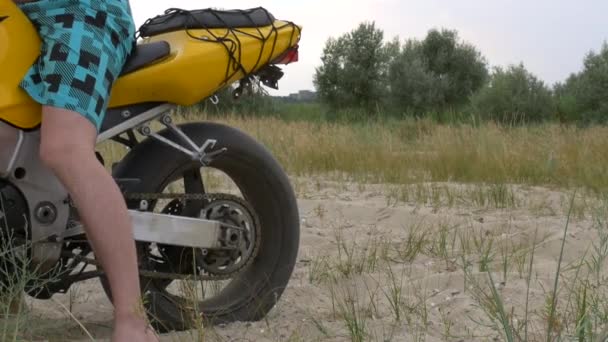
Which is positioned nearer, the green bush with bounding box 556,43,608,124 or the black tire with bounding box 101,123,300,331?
the black tire with bounding box 101,123,300,331

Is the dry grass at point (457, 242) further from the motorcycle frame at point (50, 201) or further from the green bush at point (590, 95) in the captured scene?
the green bush at point (590, 95)

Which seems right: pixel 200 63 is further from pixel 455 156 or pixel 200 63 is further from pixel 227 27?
pixel 455 156

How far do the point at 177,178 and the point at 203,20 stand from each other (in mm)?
529

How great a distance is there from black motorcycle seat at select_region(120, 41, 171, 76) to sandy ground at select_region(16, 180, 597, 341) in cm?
73

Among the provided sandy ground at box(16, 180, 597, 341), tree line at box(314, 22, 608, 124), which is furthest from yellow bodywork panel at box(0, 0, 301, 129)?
tree line at box(314, 22, 608, 124)

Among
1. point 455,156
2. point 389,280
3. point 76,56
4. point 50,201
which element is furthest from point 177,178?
point 455,156

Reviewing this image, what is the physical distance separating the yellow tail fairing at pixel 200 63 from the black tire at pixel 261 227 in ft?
0.63

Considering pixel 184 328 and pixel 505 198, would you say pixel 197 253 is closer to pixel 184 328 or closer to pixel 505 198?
pixel 184 328

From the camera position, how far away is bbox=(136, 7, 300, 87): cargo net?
2.83 m

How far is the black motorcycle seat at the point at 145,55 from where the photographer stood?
262 cm

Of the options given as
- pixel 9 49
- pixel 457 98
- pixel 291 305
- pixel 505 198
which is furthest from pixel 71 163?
pixel 457 98

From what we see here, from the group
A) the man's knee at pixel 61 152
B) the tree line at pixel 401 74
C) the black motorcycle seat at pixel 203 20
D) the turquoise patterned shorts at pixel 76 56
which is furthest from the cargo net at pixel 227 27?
the tree line at pixel 401 74

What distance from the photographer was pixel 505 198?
18.1 feet

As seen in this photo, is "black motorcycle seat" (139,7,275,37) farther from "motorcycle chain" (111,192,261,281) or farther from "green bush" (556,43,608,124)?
"green bush" (556,43,608,124)
